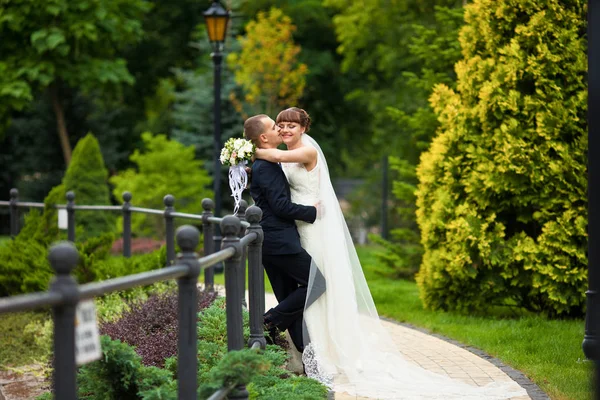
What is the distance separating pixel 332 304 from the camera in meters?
6.88

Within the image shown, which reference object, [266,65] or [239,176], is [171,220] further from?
[266,65]

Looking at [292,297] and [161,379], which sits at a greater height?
[292,297]

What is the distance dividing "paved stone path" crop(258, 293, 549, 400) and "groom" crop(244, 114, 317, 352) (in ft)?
2.93

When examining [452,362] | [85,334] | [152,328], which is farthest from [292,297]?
[85,334]

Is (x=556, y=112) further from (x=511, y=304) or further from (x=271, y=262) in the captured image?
(x=271, y=262)

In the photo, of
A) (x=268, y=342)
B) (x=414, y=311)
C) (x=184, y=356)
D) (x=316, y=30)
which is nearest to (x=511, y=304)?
(x=414, y=311)

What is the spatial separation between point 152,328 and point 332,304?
1.60 meters

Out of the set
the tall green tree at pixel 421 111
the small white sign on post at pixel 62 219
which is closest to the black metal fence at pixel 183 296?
the tall green tree at pixel 421 111

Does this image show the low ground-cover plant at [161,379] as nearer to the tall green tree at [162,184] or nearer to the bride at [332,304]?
the bride at [332,304]

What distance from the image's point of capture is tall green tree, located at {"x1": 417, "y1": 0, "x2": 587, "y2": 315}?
30.3ft

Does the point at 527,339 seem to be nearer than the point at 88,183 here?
Yes

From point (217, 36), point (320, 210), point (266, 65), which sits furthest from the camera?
point (266, 65)

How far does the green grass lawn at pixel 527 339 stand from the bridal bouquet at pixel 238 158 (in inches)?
105

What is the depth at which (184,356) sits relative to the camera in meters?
4.02
